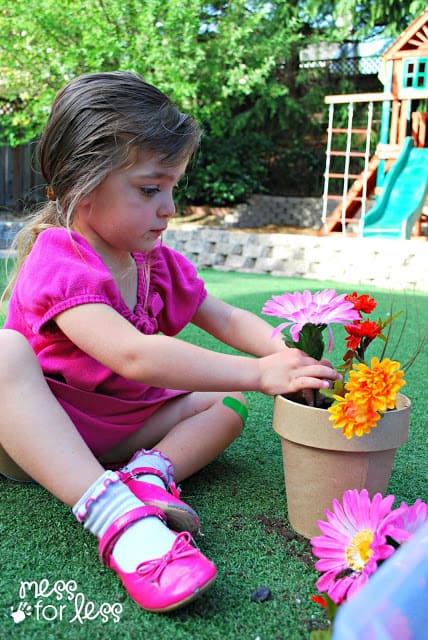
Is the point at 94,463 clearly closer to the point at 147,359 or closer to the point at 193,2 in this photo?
the point at 147,359

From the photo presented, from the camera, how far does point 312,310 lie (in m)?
1.22

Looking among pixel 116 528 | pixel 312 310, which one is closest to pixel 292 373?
pixel 312 310

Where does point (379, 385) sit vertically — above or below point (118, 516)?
above

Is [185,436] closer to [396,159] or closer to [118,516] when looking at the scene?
[118,516]

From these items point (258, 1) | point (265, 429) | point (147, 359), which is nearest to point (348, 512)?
point (147, 359)

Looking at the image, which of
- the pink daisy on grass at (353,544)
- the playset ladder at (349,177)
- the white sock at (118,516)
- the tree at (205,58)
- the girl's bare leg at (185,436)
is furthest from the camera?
the tree at (205,58)

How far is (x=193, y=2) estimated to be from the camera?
775 centimetres

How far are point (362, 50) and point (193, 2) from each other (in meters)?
4.58

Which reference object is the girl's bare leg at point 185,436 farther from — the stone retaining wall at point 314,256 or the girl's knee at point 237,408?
the stone retaining wall at point 314,256

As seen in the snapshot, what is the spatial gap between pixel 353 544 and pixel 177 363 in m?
0.44

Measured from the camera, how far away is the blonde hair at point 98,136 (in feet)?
4.48

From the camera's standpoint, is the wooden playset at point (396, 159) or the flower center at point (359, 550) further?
the wooden playset at point (396, 159)
